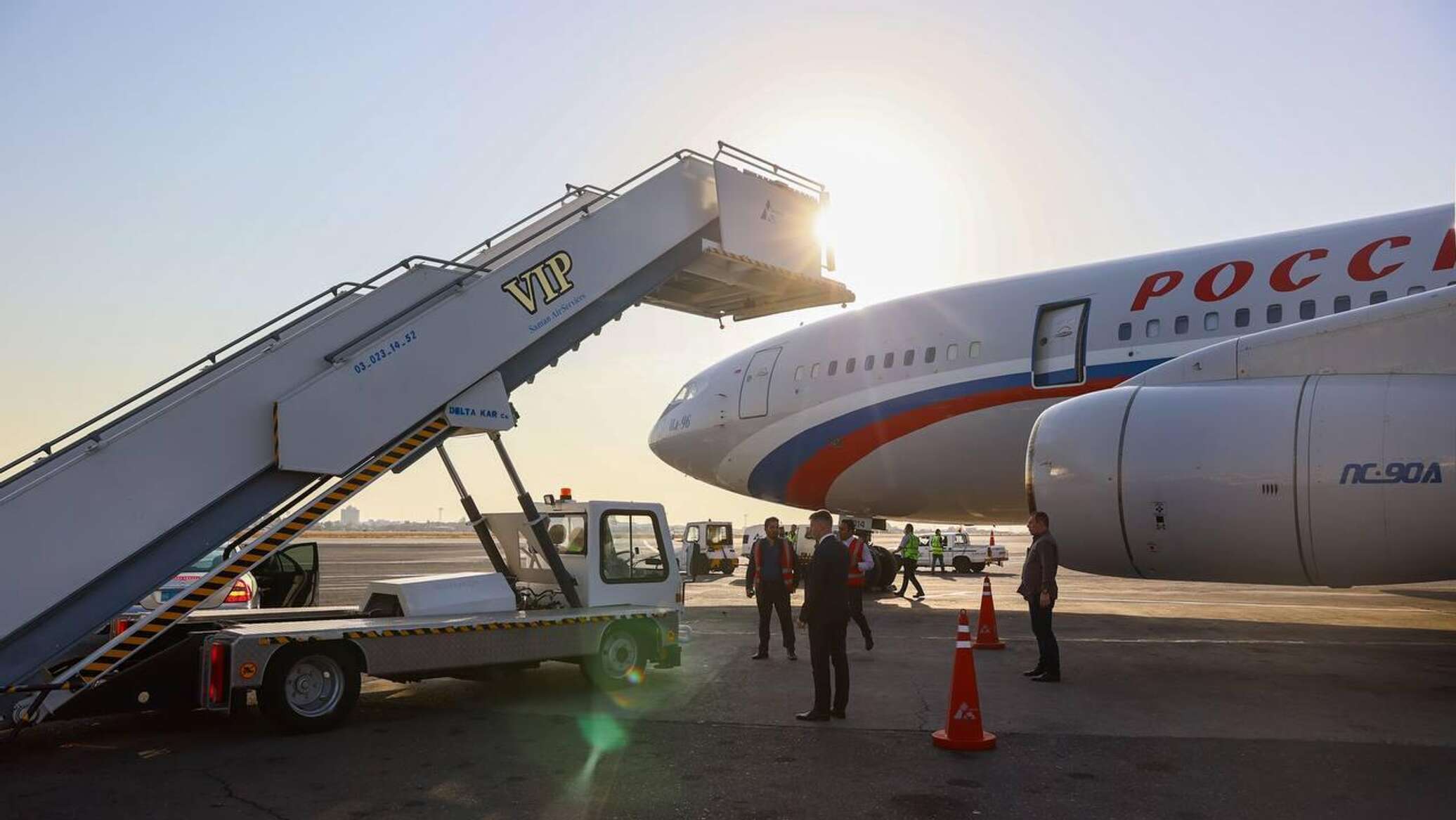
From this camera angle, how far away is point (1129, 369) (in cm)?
1312

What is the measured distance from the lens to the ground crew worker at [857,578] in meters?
12.0

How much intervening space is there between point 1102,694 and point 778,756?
151 inches

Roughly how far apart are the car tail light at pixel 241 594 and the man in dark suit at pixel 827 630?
7.86 m

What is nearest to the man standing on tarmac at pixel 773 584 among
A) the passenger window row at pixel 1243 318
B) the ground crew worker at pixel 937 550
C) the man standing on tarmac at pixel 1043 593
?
the man standing on tarmac at pixel 1043 593

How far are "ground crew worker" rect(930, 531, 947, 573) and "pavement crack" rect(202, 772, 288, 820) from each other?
31254mm

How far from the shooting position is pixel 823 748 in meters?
7.10

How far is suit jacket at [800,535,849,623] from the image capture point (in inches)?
320

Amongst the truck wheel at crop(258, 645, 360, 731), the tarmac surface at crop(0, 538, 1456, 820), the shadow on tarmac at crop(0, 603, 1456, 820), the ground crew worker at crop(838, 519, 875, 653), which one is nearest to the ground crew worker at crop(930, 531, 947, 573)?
the ground crew worker at crop(838, 519, 875, 653)

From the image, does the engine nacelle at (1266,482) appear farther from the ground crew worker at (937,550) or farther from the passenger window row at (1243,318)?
the ground crew worker at (937,550)

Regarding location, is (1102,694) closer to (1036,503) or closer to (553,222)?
(1036,503)

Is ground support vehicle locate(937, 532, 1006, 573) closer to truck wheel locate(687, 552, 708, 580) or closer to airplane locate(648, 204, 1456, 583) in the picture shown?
truck wheel locate(687, 552, 708, 580)

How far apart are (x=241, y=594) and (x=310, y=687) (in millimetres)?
5854

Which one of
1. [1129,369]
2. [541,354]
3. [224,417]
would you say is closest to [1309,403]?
[1129,369]

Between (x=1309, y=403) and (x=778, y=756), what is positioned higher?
(x=1309, y=403)
